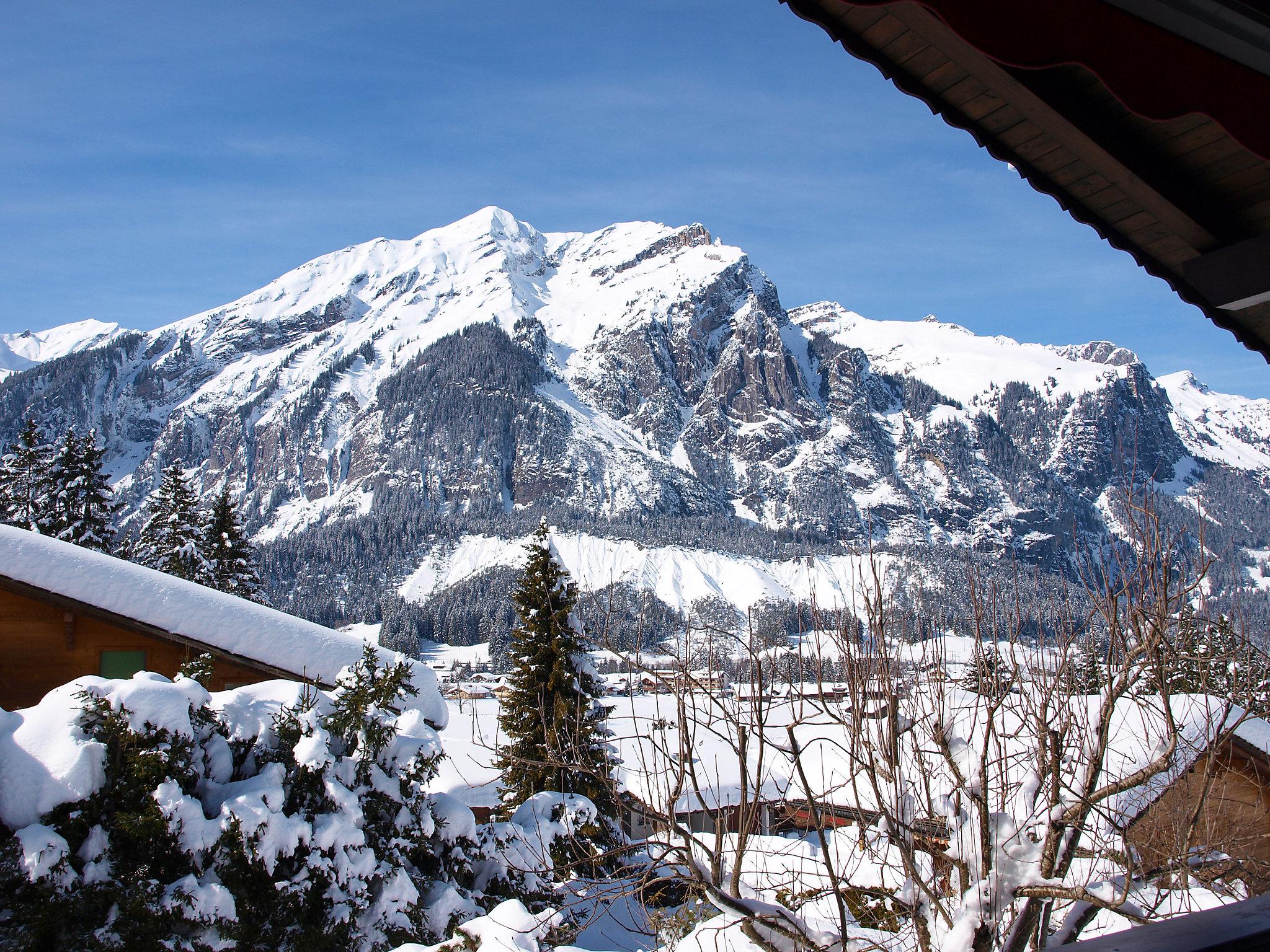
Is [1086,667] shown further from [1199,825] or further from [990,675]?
[1199,825]

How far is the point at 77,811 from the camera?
631 centimetres

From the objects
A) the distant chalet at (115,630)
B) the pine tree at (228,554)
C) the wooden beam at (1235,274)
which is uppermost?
the pine tree at (228,554)

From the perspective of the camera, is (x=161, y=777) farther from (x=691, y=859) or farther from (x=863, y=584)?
(x=863, y=584)

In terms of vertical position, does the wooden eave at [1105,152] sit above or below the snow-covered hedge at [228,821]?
above

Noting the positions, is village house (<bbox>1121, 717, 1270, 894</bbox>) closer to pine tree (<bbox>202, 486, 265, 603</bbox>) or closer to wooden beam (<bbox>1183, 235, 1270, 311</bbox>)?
wooden beam (<bbox>1183, 235, 1270, 311</bbox>)

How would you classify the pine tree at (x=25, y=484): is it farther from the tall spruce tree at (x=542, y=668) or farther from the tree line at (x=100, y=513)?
the tall spruce tree at (x=542, y=668)

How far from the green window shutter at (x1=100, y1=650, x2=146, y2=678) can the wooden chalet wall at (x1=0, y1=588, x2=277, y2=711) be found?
0.18 feet

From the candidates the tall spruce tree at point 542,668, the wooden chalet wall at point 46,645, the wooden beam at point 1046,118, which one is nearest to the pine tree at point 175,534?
the tall spruce tree at point 542,668

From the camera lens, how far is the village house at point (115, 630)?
10.7 m

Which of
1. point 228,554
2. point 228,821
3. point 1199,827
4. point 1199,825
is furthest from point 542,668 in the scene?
point 228,554

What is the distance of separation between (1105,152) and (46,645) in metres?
12.6

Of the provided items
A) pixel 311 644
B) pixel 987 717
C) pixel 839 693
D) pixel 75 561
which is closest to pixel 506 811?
pixel 311 644

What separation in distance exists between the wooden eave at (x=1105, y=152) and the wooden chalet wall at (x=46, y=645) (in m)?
11.3

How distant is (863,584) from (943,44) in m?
2.56
